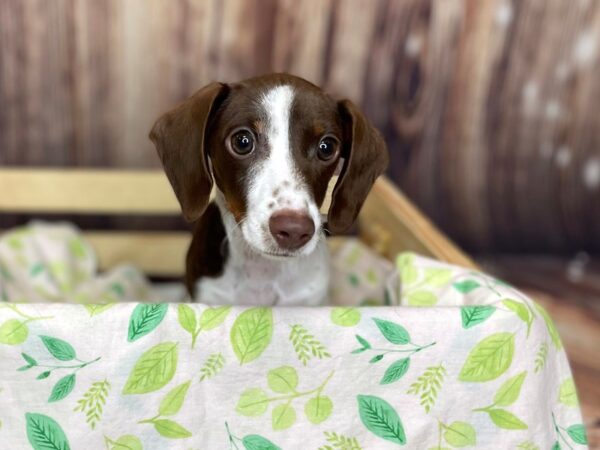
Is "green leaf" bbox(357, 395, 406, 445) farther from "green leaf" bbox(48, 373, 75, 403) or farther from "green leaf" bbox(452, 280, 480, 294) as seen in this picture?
"green leaf" bbox(48, 373, 75, 403)

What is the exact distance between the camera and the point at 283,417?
123 cm

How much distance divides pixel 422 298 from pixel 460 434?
0.35 meters

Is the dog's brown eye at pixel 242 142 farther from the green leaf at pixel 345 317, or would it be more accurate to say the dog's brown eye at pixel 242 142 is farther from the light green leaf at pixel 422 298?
the light green leaf at pixel 422 298

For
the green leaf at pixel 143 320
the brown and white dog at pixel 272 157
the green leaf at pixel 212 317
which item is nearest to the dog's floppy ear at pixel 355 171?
the brown and white dog at pixel 272 157

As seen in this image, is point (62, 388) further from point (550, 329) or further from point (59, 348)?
point (550, 329)

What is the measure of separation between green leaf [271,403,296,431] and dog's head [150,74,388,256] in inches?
11.4

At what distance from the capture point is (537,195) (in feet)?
8.85

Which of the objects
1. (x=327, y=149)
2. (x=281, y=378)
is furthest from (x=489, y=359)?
(x=327, y=149)

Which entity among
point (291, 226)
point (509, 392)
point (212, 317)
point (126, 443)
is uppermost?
point (291, 226)

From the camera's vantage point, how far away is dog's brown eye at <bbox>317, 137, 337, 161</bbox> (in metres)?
1.34

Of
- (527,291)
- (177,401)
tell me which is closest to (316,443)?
(177,401)

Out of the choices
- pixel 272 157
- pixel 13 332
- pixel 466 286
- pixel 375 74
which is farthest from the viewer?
pixel 375 74

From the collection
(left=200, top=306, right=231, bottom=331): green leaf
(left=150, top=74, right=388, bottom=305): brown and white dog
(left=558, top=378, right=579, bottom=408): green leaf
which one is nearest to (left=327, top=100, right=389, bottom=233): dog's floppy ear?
(left=150, top=74, right=388, bottom=305): brown and white dog

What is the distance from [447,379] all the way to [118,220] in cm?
168
